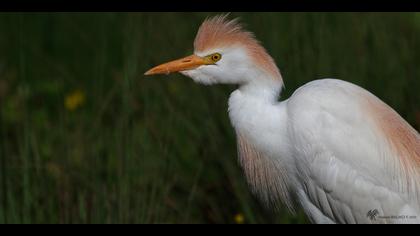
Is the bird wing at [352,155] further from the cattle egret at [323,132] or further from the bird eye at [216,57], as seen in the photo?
the bird eye at [216,57]

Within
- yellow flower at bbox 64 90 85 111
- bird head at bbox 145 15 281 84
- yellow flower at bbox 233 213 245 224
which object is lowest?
yellow flower at bbox 233 213 245 224

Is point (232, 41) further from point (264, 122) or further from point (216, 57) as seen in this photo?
point (264, 122)

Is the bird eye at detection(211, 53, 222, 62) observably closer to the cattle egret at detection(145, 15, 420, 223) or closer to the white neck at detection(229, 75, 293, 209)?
the cattle egret at detection(145, 15, 420, 223)

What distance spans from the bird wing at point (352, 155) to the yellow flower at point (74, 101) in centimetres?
226

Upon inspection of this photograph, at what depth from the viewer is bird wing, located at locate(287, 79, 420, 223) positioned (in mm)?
2926

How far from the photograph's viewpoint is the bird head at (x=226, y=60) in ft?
9.80

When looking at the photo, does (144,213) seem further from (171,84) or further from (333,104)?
(171,84)

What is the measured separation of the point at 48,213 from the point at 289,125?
122 cm

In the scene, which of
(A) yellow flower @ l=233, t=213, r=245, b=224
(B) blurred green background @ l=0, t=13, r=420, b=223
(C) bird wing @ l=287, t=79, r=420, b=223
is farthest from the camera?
(A) yellow flower @ l=233, t=213, r=245, b=224

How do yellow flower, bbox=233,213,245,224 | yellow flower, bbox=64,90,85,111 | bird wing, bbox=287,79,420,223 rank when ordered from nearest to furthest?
bird wing, bbox=287,79,420,223 → yellow flower, bbox=233,213,245,224 → yellow flower, bbox=64,90,85,111

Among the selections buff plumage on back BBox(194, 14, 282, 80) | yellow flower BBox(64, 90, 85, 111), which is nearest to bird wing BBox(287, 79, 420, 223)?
buff plumage on back BBox(194, 14, 282, 80)

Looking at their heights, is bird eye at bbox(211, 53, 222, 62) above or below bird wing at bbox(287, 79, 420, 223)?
above

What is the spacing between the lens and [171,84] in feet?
15.4

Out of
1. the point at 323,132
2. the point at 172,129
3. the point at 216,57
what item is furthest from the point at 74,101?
the point at 323,132
